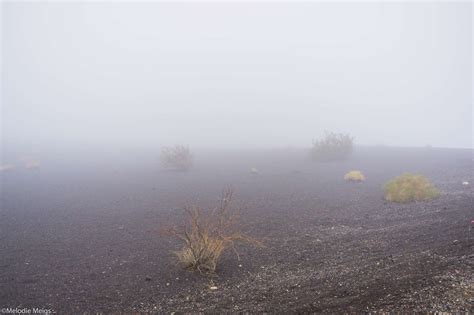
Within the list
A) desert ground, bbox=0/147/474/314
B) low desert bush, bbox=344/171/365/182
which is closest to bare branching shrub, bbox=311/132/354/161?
low desert bush, bbox=344/171/365/182

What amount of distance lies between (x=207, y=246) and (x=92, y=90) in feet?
509

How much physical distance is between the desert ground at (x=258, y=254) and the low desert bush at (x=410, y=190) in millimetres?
442

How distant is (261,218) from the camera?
13484 millimetres

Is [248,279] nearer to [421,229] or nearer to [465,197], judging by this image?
[421,229]

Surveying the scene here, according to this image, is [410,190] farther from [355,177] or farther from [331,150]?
[331,150]

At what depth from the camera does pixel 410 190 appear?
14430 mm

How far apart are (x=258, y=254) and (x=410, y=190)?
811 centimetres

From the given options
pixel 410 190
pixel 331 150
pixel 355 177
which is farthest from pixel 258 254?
Result: pixel 331 150

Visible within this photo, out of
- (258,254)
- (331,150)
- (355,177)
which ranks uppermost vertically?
(331,150)

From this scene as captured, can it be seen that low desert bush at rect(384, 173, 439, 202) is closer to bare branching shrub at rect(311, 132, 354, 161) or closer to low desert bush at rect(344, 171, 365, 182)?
low desert bush at rect(344, 171, 365, 182)

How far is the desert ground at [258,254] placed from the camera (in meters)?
6.65

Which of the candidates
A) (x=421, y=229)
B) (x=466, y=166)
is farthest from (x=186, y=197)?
(x=466, y=166)

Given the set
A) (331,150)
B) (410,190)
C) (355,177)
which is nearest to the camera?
(410,190)

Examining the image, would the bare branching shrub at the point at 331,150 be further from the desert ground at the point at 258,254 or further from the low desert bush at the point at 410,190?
the low desert bush at the point at 410,190
